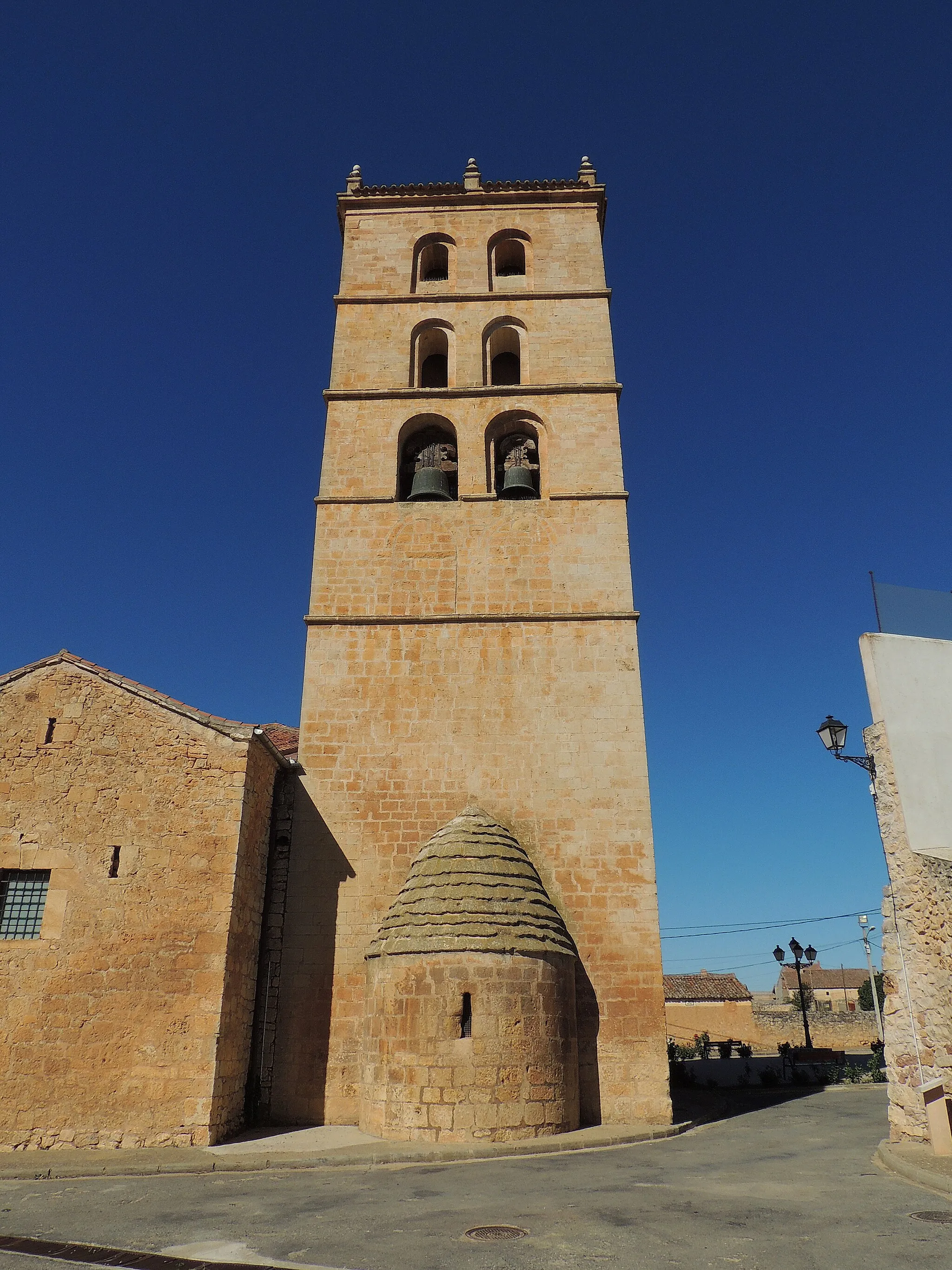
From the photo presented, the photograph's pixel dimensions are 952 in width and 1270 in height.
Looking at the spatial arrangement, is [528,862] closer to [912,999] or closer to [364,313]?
[912,999]

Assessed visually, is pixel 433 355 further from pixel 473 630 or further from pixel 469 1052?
pixel 469 1052

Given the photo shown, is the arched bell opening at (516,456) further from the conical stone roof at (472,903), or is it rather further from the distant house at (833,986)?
the distant house at (833,986)

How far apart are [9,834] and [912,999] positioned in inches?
409

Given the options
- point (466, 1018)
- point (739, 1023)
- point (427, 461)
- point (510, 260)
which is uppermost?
point (510, 260)

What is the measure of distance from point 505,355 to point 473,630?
7420mm

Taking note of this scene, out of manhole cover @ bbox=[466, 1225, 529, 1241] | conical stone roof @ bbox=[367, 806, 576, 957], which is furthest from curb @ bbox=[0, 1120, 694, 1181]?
manhole cover @ bbox=[466, 1225, 529, 1241]

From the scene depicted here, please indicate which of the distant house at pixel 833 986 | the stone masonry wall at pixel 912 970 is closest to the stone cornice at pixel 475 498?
the stone masonry wall at pixel 912 970

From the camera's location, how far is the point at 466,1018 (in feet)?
31.7

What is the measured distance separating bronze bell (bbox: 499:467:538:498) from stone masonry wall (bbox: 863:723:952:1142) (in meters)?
7.86

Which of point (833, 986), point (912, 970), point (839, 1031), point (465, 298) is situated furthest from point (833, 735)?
point (833, 986)

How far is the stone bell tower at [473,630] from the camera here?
37.1ft

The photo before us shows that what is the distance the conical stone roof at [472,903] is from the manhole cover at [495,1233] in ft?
Result: 13.3

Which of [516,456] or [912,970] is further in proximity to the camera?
[516,456]

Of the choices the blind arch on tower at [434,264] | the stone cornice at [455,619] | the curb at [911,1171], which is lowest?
the curb at [911,1171]
